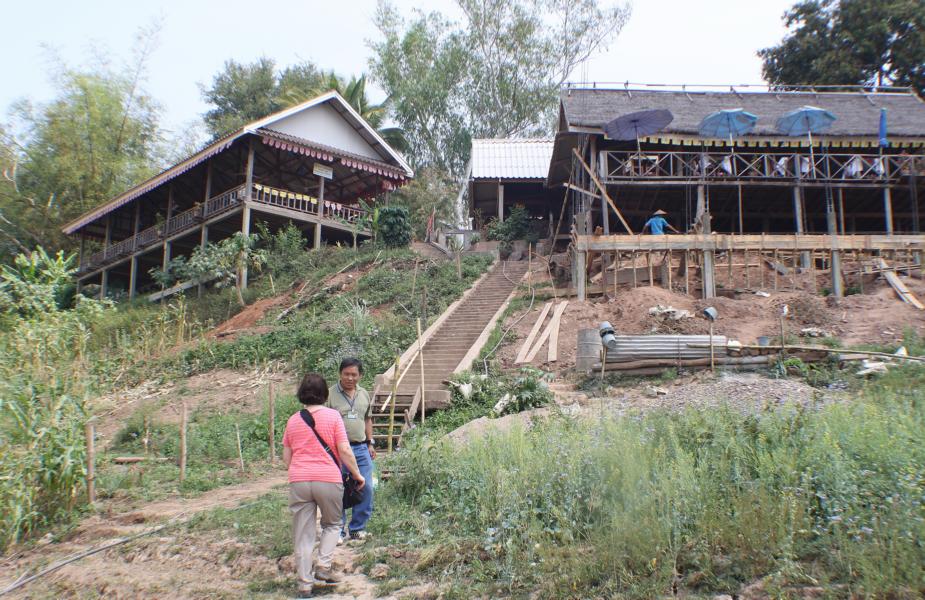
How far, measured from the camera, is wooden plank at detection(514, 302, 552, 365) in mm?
12484

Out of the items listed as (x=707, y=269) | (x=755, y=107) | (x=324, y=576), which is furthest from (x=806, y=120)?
(x=324, y=576)

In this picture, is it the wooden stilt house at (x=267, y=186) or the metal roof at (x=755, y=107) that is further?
the wooden stilt house at (x=267, y=186)

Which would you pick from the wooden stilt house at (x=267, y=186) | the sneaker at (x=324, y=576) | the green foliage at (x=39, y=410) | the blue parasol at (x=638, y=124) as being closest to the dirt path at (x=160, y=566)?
the sneaker at (x=324, y=576)

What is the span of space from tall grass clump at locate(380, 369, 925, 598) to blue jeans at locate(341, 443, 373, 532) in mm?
442

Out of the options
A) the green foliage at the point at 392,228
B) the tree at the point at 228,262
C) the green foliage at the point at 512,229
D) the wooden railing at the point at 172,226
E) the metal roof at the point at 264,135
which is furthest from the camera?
the green foliage at the point at 512,229

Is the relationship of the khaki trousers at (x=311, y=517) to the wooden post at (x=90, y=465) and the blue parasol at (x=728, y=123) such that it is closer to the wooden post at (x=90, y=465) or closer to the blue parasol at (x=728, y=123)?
the wooden post at (x=90, y=465)

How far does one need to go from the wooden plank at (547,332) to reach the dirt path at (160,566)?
7169mm

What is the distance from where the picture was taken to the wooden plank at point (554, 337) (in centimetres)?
1222

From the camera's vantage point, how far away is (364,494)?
209 inches

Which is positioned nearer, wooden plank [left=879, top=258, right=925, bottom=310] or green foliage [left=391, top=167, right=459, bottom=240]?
wooden plank [left=879, top=258, right=925, bottom=310]

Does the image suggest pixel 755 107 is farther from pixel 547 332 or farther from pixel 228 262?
pixel 228 262

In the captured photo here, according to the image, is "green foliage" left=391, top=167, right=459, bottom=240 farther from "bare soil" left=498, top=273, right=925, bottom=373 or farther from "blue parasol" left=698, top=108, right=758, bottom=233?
"bare soil" left=498, top=273, right=925, bottom=373

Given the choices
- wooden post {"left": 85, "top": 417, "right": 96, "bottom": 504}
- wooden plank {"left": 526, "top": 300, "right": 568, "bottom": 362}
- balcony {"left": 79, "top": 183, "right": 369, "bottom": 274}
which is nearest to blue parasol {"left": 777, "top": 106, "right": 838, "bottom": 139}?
wooden plank {"left": 526, "top": 300, "right": 568, "bottom": 362}

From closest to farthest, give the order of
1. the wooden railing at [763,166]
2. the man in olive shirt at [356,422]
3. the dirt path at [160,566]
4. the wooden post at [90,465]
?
the dirt path at [160,566] < the man in olive shirt at [356,422] < the wooden post at [90,465] < the wooden railing at [763,166]
